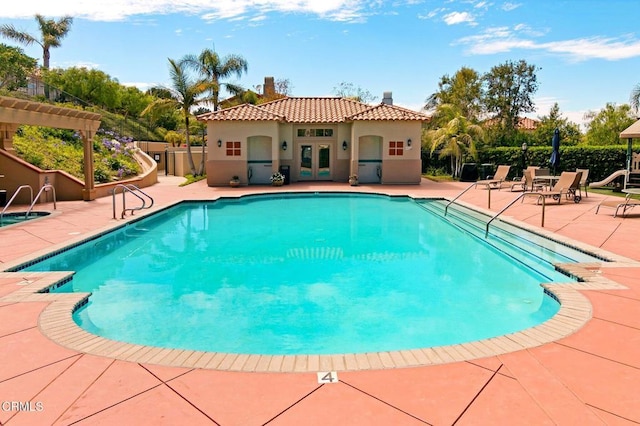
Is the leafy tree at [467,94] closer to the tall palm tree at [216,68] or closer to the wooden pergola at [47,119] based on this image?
the tall palm tree at [216,68]

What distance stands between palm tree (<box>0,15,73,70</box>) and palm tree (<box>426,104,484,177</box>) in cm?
3665

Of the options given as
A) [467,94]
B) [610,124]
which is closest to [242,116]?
[467,94]

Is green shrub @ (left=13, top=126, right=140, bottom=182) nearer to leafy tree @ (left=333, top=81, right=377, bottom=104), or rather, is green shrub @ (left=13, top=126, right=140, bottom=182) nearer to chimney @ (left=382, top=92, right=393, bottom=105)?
chimney @ (left=382, top=92, right=393, bottom=105)

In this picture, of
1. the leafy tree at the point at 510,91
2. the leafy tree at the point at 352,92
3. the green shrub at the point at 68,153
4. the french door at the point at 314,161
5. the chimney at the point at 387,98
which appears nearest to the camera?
the green shrub at the point at 68,153

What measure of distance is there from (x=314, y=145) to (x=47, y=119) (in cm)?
1301

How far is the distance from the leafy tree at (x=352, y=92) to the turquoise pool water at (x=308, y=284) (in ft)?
99.3

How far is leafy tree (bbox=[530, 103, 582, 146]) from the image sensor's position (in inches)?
1159

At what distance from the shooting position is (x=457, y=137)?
25797 millimetres

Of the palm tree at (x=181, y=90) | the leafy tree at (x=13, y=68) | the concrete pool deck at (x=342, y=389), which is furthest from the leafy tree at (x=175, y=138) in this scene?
the concrete pool deck at (x=342, y=389)

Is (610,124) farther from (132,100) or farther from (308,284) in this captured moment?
(132,100)

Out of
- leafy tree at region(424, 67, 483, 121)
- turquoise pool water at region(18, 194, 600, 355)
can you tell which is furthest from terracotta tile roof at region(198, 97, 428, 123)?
turquoise pool water at region(18, 194, 600, 355)

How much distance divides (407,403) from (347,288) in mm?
4153

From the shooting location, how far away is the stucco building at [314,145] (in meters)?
22.4

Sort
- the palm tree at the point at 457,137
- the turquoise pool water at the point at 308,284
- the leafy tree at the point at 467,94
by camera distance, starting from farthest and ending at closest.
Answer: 1. the leafy tree at the point at 467,94
2. the palm tree at the point at 457,137
3. the turquoise pool water at the point at 308,284
